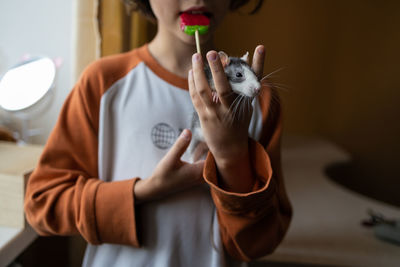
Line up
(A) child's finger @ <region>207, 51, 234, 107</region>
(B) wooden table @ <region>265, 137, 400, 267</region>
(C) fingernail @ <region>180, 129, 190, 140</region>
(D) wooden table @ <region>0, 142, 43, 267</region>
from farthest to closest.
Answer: (B) wooden table @ <region>265, 137, 400, 267</region> → (D) wooden table @ <region>0, 142, 43, 267</region> → (C) fingernail @ <region>180, 129, 190, 140</region> → (A) child's finger @ <region>207, 51, 234, 107</region>

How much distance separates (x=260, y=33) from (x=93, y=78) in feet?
0.89

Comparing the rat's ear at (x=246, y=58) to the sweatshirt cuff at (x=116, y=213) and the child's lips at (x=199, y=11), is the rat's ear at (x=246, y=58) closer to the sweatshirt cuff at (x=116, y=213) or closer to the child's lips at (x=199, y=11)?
the child's lips at (x=199, y=11)

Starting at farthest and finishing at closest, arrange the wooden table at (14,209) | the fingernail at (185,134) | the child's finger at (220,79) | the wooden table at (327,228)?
the wooden table at (327,228), the wooden table at (14,209), the fingernail at (185,134), the child's finger at (220,79)

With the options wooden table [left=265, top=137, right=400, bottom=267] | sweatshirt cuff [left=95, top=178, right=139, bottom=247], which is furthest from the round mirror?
wooden table [left=265, top=137, right=400, bottom=267]

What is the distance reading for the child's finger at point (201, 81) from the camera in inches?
12.0

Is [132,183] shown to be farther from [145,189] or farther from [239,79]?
[239,79]

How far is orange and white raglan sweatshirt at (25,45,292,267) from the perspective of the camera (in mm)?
439

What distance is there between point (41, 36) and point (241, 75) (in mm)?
551

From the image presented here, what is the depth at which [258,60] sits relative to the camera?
0.99 feet

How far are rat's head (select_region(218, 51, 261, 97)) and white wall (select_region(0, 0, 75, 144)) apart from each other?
1.37 feet

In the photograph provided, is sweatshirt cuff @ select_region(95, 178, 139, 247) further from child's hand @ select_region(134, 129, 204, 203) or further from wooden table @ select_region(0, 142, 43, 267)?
wooden table @ select_region(0, 142, 43, 267)

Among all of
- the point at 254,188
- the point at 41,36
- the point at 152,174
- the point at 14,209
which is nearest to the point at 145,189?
the point at 152,174

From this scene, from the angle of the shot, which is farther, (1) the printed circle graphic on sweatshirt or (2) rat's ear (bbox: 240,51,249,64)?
(1) the printed circle graphic on sweatshirt

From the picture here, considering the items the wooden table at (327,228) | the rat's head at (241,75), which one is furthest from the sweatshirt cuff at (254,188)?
the wooden table at (327,228)
